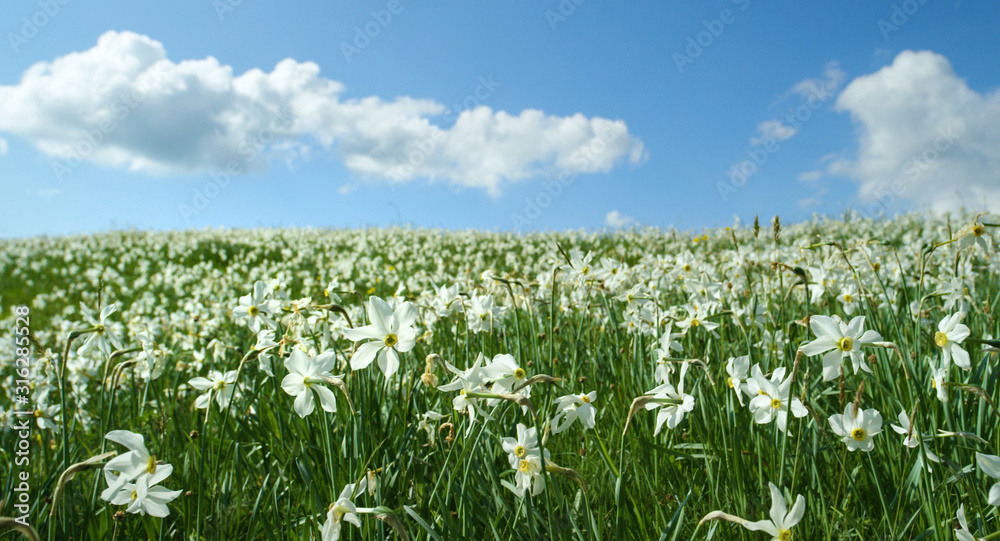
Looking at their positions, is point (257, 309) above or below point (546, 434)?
above

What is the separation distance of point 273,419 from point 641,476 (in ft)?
6.23

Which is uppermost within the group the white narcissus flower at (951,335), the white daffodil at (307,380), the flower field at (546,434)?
the white narcissus flower at (951,335)

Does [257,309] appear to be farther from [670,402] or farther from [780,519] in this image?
[780,519]

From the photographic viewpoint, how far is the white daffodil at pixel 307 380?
5.49 feet

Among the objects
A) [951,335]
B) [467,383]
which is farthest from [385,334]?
[951,335]

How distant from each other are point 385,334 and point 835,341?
1.37 meters

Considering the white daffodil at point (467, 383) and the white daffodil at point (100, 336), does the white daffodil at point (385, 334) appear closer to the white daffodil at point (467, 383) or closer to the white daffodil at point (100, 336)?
the white daffodil at point (467, 383)

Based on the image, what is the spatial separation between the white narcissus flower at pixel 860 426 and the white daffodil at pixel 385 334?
4.28 feet

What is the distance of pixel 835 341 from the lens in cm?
170

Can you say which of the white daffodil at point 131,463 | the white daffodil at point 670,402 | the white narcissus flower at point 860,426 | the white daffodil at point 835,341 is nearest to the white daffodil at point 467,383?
the white daffodil at point 670,402

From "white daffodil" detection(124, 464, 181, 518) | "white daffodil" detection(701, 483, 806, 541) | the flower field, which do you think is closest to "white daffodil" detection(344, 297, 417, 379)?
the flower field

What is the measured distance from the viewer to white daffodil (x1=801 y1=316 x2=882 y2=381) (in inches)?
65.2

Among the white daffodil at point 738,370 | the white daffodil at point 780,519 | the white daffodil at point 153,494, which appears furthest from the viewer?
the white daffodil at point 738,370

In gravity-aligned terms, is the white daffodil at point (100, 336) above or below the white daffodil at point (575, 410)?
above
